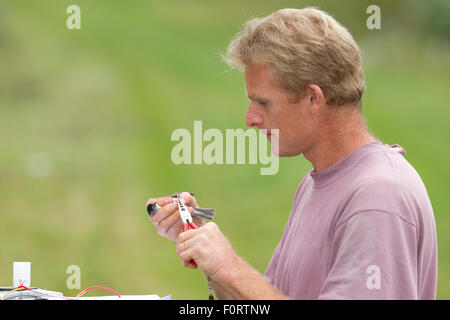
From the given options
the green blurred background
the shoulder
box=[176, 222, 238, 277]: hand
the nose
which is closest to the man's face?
the nose

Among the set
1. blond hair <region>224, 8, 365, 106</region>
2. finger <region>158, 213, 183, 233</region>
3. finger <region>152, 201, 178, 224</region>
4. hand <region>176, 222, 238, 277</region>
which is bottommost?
hand <region>176, 222, 238, 277</region>

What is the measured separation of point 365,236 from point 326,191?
0.25m

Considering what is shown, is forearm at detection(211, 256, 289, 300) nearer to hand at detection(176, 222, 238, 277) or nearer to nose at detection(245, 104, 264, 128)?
hand at detection(176, 222, 238, 277)

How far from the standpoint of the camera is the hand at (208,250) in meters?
1.27

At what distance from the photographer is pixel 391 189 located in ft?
3.92

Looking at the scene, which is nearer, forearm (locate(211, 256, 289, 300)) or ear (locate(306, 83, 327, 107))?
forearm (locate(211, 256, 289, 300))

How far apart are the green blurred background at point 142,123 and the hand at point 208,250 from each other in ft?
11.8

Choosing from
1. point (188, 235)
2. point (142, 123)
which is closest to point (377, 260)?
point (188, 235)

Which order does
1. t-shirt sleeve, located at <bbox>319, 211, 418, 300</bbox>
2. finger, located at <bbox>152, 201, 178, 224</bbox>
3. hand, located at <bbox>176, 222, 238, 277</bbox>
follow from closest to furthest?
Answer: 1. t-shirt sleeve, located at <bbox>319, 211, 418, 300</bbox>
2. hand, located at <bbox>176, 222, 238, 277</bbox>
3. finger, located at <bbox>152, 201, 178, 224</bbox>

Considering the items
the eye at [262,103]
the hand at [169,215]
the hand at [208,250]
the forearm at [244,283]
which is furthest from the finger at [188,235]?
the eye at [262,103]

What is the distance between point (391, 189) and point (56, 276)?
4.17 meters

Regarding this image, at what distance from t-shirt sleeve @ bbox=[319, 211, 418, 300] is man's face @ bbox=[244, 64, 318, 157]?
0.31 m

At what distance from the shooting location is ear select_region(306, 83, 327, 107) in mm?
1369

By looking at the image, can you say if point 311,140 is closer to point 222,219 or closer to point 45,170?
point 222,219
